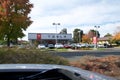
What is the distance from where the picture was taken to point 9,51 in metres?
14.9

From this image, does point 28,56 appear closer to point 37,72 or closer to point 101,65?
point 101,65

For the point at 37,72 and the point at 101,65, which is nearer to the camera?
the point at 37,72

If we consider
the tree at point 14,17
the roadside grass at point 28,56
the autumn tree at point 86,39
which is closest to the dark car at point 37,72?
the roadside grass at point 28,56

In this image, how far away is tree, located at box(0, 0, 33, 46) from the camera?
41.2 meters

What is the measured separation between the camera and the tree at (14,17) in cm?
4119

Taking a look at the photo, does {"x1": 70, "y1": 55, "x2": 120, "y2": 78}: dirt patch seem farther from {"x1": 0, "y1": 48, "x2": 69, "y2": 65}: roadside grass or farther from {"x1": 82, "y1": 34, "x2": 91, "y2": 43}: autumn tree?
{"x1": 82, "y1": 34, "x2": 91, "y2": 43}: autumn tree

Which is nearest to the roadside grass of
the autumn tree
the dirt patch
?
the dirt patch

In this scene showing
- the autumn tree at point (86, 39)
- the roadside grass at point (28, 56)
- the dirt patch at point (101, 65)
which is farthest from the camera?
the autumn tree at point (86, 39)

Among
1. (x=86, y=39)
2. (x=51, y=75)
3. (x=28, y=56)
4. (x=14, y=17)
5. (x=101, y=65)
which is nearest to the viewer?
(x=51, y=75)

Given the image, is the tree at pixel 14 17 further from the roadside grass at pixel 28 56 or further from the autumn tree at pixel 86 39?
the autumn tree at pixel 86 39

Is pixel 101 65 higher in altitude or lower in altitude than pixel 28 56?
lower

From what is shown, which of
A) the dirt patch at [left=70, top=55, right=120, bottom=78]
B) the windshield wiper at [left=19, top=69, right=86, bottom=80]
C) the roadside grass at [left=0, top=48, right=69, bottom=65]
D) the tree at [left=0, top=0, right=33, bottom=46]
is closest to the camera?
the windshield wiper at [left=19, top=69, right=86, bottom=80]

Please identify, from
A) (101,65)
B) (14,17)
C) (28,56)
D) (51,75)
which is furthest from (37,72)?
(14,17)

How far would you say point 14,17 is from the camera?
41.4 meters
